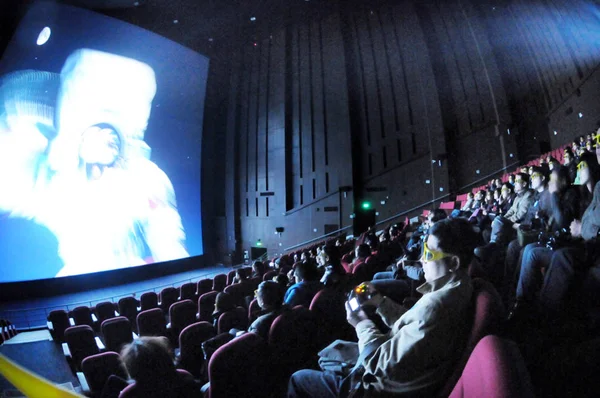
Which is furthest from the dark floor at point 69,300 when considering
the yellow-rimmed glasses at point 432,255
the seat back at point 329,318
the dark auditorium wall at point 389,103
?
the yellow-rimmed glasses at point 432,255

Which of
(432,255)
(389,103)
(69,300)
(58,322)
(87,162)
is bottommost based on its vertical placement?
(69,300)

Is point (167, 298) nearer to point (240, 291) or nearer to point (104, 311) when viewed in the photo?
point (104, 311)

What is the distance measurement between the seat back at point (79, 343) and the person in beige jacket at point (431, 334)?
8.94 ft

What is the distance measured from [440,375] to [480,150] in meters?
10.0

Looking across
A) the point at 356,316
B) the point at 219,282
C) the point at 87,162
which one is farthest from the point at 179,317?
the point at 87,162

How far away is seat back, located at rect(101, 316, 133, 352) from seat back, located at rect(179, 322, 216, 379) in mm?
1048

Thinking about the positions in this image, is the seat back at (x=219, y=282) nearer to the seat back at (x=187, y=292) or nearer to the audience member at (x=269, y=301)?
the seat back at (x=187, y=292)

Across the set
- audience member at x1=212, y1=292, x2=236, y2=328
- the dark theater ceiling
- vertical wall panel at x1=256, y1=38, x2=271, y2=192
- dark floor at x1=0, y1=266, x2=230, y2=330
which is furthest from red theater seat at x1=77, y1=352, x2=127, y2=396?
vertical wall panel at x1=256, y1=38, x2=271, y2=192

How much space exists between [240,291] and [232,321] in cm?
152

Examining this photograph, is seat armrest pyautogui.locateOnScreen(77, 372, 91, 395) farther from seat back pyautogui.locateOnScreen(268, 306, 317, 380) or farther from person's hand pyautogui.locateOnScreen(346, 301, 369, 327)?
person's hand pyautogui.locateOnScreen(346, 301, 369, 327)

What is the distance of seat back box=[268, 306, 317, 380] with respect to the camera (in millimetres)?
1669

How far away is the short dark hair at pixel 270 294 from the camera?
1949 mm

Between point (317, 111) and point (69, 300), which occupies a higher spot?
point (317, 111)

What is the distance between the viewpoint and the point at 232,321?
258 cm
